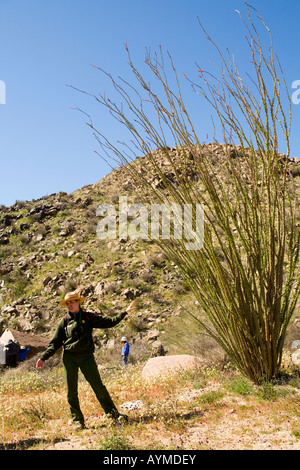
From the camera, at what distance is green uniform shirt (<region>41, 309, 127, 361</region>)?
3.65m

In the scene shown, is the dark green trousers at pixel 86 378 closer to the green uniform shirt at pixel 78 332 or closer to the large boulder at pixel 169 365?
the green uniform shirt at pixel 78 332

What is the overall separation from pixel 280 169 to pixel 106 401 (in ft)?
10.3

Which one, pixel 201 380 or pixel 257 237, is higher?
pixel 257 237

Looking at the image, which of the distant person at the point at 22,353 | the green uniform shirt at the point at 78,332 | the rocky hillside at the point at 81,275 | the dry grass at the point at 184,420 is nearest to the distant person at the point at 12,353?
the distant person at the point at 22,353

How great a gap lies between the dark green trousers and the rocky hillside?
7502mm

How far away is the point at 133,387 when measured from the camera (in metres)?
5.35

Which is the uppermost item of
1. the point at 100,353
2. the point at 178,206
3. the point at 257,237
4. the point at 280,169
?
the point at 280,169

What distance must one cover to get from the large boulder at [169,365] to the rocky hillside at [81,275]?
12.8 feet

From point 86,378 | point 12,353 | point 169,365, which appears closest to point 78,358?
point 86,378

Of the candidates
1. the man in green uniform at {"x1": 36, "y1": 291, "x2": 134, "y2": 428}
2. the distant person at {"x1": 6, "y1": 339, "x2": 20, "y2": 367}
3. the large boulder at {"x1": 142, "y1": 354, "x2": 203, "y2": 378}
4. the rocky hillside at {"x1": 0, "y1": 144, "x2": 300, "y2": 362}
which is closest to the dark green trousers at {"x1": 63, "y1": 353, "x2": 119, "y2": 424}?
the man in green uniform at {"x1": 36, "y1": 291, "x2": 134, "y2": 428}

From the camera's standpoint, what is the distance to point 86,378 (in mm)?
3684
